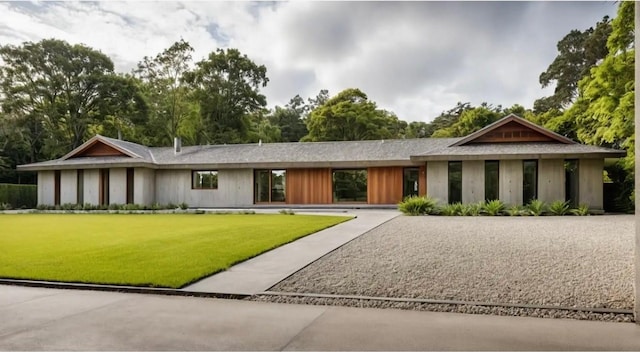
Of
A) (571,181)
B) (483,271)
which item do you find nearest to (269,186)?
(571,181)

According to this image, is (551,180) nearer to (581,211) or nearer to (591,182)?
(591,182)

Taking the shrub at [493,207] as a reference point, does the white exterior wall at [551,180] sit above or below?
above

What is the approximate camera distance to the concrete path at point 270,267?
19.1ft

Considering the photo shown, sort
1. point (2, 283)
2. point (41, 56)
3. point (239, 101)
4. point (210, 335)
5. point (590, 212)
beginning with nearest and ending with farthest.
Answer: point (210, 335) → point (2, 283) → point (590, 212) → point (41, 56) → point (239, 101)

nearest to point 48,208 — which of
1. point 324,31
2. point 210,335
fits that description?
point 324,31

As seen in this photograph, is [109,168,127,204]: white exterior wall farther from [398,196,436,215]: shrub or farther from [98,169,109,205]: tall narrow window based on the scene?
[398,196,436,215]: shrub

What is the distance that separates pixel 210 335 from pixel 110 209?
68.5ft

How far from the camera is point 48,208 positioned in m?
23.8

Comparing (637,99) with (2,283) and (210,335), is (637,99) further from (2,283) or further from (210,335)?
(2,283)

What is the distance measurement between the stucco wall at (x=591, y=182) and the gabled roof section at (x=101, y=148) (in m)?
21.7

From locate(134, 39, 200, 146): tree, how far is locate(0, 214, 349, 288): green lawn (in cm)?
3081

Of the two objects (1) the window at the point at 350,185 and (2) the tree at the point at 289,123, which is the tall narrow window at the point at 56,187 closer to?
(1) the window at the point at 350,185

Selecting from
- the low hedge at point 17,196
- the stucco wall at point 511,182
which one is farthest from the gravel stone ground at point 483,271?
the low hedge at point 17,196

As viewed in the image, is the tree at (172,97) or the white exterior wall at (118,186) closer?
the white exterior wall at (118,186)
